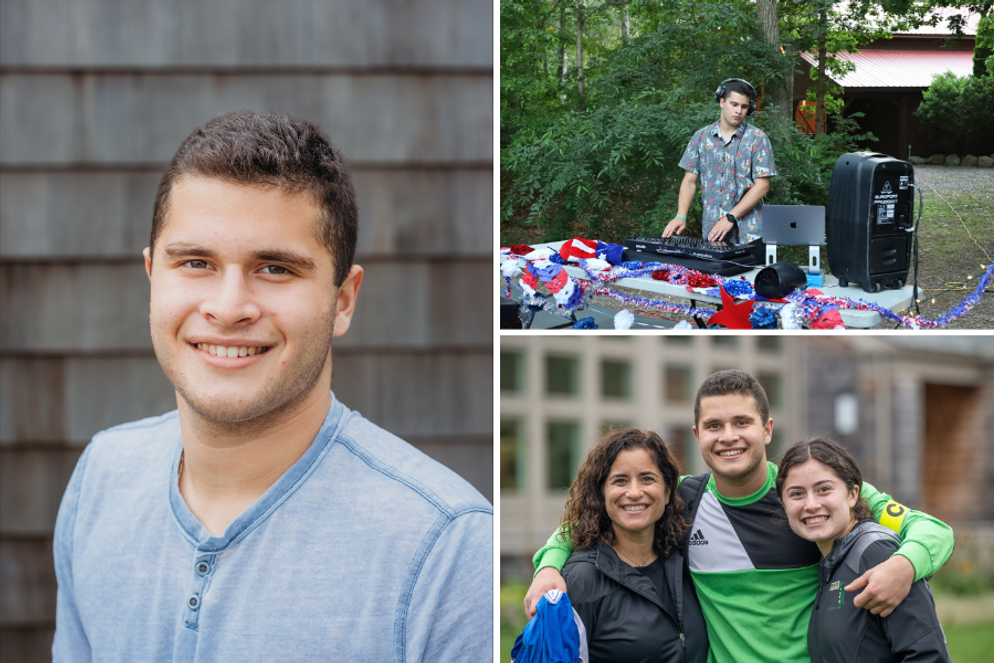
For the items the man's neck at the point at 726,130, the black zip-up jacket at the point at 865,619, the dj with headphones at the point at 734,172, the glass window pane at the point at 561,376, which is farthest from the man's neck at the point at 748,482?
the man's neck at the point at 726,130

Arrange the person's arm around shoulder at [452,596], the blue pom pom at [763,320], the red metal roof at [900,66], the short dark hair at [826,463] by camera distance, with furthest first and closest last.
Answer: the red metal roof at [900,66] < the blue pom pom at [763,320] < the short dark hair at [826,463] < the person's arm around shoulder at [452,596]

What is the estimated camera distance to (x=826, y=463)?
206cm

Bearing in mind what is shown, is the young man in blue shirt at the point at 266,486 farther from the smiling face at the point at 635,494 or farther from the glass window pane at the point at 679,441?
the glass window pane at the point at 679,441

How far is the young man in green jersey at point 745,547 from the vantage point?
210 centimetres

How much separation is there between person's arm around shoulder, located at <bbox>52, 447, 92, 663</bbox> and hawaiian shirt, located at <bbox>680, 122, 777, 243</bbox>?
2962 mm

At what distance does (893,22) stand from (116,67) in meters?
6.48

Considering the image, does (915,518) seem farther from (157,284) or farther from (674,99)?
(674,99)

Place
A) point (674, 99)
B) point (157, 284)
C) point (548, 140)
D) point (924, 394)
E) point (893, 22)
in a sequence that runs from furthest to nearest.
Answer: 1. point (893, 22)
2. point (674, 99)
3. point (548, 140)
4. point (924, 394)
5. point (157, 284)

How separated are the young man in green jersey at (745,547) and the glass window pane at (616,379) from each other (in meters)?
0.27

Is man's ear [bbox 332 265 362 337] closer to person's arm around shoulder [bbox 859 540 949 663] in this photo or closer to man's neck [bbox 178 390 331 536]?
man's neck [bbox 178 390 331 536]

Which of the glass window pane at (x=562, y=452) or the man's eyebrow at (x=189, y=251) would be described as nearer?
A: the man's eyebrow at (x=189, y=251)

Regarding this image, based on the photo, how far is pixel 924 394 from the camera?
151 inches

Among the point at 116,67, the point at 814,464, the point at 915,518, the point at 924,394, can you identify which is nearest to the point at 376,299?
the point at 116,67

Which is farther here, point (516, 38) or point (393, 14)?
point (516, 38)
